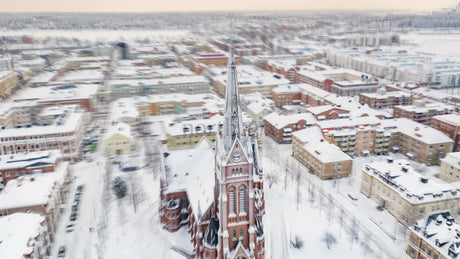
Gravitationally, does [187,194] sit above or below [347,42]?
below

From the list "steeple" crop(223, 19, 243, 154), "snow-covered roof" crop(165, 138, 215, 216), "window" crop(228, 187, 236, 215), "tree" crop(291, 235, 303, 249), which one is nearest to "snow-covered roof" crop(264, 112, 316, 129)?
"snow-covered roof" crop(165, 138, 215, 216)

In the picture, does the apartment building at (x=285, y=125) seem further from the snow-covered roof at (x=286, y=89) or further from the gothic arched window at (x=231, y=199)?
the gothic arched window at (x=231, y=199)

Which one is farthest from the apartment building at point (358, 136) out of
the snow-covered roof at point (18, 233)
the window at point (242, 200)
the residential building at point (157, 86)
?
the snow-covered roof at point (18, 233)

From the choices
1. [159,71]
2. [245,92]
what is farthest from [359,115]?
[159,71]

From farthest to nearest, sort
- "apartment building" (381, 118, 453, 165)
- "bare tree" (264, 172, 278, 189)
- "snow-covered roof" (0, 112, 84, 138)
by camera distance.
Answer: "snow-covered roof" (0, 112, 84, 138) < "apartment building" (381, 118, 453, 165) < "bare tree" (264, 172, 278, 189)

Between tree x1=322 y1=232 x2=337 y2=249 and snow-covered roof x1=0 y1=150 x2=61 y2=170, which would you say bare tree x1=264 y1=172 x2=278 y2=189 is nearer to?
tree x1=322 y1=232 x2=337 y2=249

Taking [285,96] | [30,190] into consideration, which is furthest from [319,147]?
[30,190]

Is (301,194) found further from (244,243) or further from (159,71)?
(159,71)
